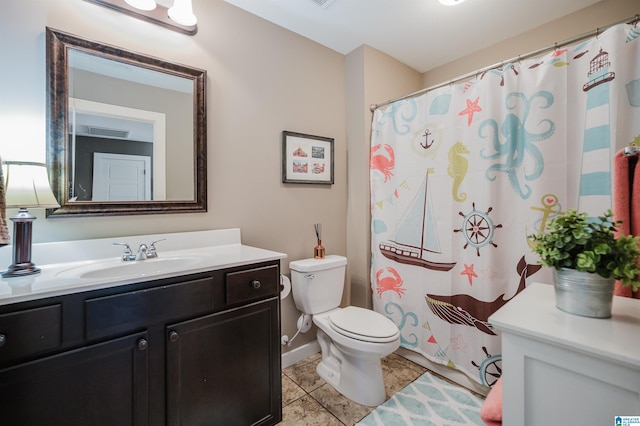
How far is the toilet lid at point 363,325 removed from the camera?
5.02 feet

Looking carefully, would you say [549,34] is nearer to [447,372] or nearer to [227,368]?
[447,372]

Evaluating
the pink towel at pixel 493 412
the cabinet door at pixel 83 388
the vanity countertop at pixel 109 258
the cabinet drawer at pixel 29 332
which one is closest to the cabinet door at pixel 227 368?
the cabinet door at pixel 83 388

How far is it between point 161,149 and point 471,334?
7.01 ft

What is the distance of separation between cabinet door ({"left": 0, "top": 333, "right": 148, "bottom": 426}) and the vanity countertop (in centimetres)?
22

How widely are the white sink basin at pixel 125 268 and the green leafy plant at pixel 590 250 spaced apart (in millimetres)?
1301

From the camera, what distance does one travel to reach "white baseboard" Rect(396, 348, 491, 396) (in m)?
1.70

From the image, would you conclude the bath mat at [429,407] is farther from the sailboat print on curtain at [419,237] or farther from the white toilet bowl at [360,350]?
the sailboat print on curtain at [419,237]

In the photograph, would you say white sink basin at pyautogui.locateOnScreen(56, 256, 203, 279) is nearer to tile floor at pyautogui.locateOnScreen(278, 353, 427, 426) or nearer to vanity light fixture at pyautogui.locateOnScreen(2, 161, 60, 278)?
vanity light fixture at pyautogui.locateOnScreen(2, 161, 60, 278)

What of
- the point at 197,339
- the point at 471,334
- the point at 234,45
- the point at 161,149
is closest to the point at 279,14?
the point at 234,45

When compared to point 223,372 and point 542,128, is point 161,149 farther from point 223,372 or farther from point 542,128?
point 542,128

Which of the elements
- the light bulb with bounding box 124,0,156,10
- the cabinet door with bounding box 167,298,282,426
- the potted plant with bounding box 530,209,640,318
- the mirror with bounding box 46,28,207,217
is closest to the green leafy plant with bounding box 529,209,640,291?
the potted plant with bounding box 530,209,640,318

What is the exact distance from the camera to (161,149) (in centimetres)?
155

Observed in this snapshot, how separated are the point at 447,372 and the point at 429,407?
37cm

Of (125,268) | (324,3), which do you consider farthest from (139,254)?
(324,3)
